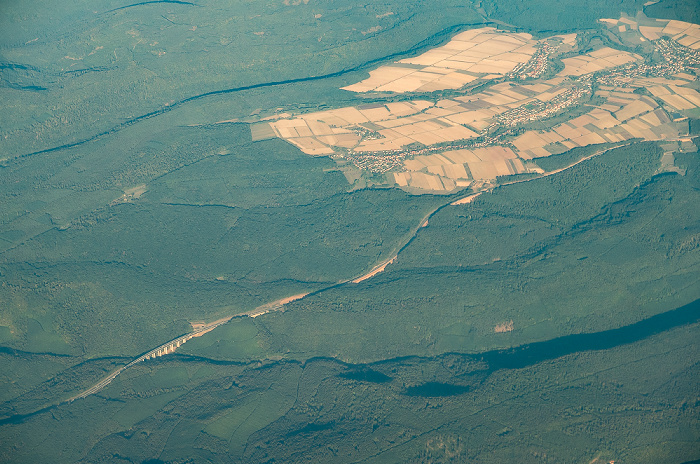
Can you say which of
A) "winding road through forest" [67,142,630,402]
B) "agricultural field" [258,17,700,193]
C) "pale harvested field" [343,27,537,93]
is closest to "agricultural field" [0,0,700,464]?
"winding road through forest" [67,142,630,402]

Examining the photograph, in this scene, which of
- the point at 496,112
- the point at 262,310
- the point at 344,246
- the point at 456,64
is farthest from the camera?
the point at 456,64

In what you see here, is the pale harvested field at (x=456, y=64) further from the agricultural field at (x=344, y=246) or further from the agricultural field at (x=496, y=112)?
the agricultural field at (x=344, y=246)

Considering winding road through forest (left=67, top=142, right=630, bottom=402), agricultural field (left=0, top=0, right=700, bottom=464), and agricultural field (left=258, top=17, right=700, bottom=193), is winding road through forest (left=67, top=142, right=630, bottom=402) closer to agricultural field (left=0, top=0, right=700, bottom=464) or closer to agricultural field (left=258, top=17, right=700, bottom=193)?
agricultural field (left=0, top=0, right=700, bottom=464)

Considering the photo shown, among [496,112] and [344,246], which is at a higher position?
[496,112]

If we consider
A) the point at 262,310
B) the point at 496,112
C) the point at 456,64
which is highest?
the point at 456,64

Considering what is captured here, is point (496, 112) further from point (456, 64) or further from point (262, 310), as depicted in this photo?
point (262, 310)

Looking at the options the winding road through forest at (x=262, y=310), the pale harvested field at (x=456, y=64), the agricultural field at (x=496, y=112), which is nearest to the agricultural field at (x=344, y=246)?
the winding road through forest at (x=262, y=310)

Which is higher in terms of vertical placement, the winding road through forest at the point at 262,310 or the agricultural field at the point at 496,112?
the agricultural field at the point at 496,112

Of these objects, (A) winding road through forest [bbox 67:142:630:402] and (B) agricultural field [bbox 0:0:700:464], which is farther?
(A) winding road through forest [bbox 67:142:630:402]

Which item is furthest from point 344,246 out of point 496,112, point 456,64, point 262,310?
point 456,64

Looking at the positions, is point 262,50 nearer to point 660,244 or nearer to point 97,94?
point 97,94

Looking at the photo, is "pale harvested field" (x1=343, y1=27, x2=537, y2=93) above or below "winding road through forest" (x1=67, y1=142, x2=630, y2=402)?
above

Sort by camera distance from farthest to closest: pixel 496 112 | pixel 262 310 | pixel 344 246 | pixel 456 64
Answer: pixel 456 64
pixel 496 112
pixel 344 246
pixel 262 310
